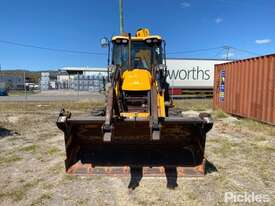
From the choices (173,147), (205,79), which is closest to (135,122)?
(173,147)

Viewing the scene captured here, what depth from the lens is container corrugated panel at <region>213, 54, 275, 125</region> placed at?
34.8 feet

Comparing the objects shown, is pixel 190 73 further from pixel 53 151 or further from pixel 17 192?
pixel 17 192

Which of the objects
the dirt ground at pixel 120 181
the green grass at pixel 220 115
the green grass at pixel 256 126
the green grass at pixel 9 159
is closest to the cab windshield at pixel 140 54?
the dirt ground at pixel 120 181

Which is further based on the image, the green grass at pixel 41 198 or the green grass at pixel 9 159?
the green grass at pixel 9 159

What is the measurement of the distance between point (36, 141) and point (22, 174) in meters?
2.77

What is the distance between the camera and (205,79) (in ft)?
81.9

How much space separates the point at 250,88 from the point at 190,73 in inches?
505

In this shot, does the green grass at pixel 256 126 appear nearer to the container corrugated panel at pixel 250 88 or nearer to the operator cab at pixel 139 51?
the container corrugated panel at pixel 250 88

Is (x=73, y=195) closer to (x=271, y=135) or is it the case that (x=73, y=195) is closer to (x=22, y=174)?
(x=22, y=174)

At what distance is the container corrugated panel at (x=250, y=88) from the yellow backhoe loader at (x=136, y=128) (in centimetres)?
510
